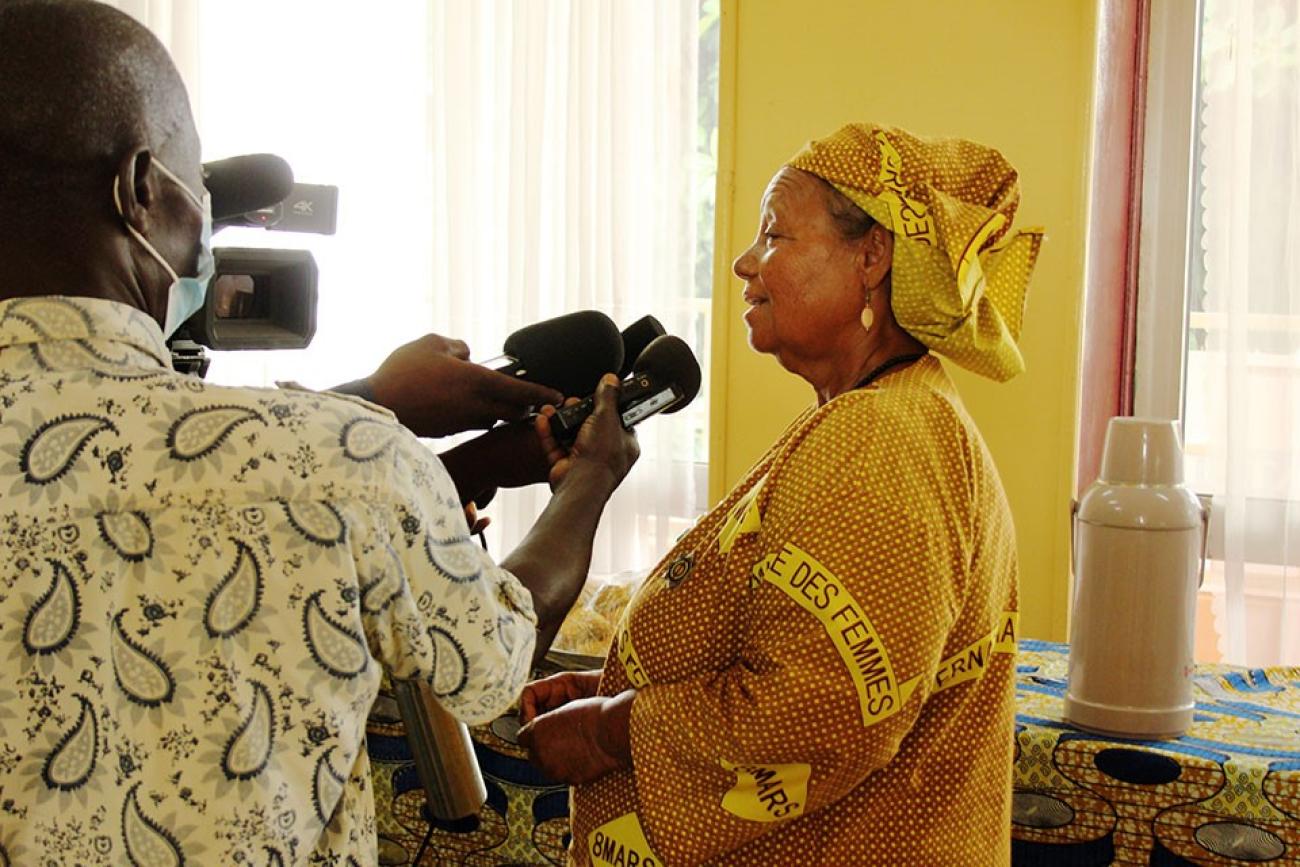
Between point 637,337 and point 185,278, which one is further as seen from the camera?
point 637,337

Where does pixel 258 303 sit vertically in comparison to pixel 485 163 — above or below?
below

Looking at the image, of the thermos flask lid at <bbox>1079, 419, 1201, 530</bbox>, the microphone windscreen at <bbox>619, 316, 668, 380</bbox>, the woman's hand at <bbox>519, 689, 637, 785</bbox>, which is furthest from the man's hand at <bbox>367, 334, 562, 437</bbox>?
the thermos flask lid at <bbox>1079, 419, 1201, 530</bbox>

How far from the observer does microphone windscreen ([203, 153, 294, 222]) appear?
105 cm

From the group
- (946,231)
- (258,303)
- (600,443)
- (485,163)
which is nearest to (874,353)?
(946,231)

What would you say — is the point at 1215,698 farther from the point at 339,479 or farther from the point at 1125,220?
the point at 339,479

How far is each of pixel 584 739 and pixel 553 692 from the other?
228mm

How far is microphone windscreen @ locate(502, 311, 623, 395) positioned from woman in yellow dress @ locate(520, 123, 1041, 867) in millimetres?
179

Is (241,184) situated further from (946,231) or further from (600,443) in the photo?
(946,231)

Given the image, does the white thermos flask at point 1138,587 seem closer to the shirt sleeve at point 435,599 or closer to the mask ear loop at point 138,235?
the shirt sleeve at point 435,599

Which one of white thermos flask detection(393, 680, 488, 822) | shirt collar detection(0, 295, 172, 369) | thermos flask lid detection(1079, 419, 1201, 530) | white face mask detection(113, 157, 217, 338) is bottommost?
white thermos flask detection(393, 680, 488, 822)

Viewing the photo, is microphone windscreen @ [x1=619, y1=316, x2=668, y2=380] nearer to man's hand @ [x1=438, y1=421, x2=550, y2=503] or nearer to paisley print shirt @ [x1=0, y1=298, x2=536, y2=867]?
man's hand @ [x1=438, y1=421, x2=550, y2=503]

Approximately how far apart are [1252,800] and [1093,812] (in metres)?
0.18

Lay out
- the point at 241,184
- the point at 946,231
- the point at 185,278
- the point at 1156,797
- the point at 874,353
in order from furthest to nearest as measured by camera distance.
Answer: the point at 1156,797
the point at 874,353
the point at 946,231
the point at 241,184
the point at 185,278

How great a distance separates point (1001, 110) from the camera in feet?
8.38
